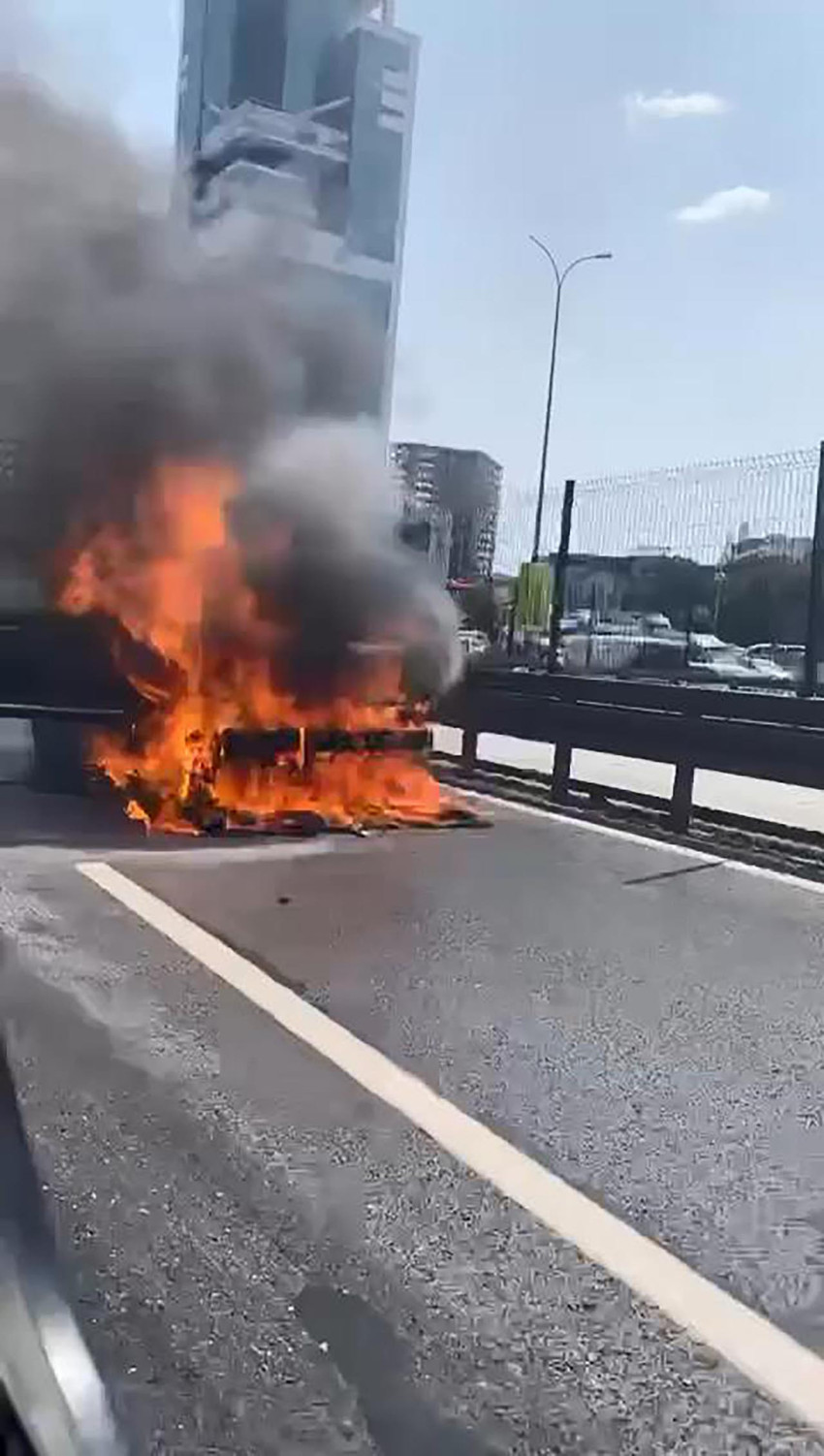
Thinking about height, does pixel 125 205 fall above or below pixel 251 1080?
above

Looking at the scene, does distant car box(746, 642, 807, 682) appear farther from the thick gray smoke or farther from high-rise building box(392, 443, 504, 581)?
the thick gray smoke

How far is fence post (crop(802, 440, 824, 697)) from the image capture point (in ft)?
44.0

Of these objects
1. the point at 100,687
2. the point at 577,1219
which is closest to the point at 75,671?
the point at 100,687

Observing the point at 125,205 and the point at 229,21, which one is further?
the point at 229,21

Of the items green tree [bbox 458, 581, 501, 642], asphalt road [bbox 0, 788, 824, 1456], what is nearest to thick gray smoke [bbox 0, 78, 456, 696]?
green tree [bbox 458, 581, 501, 642]

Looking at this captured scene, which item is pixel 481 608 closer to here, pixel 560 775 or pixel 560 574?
pixel 560 574

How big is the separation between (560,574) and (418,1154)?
1356 centimetres

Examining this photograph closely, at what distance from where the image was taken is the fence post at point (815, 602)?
1341 cm

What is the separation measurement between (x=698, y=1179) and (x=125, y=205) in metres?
10.4

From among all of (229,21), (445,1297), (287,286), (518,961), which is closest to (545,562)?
(287,286)

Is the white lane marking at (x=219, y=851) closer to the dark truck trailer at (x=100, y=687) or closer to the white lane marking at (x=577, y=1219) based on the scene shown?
the dark truck trailer at (x=100, y=687)

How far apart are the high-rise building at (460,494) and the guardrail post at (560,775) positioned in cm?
249

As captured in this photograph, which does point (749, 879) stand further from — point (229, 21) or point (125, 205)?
point (229, 21)

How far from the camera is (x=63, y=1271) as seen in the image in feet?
10.7
